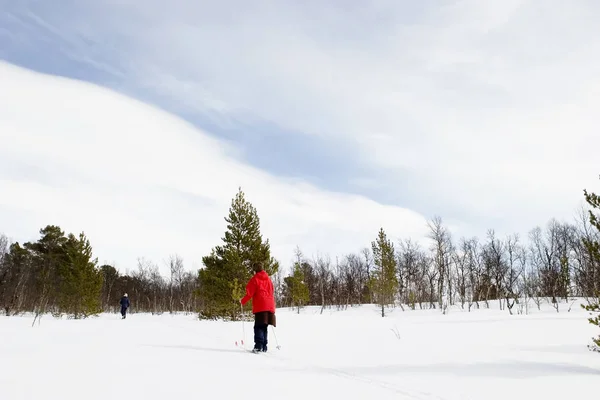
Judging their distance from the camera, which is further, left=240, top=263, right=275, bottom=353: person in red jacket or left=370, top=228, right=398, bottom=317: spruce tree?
left=370, top=228, right=398, bottom=317: spruce tree

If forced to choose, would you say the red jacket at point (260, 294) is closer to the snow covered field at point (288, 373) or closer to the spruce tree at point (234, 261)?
the snow covered field at point (288, 373)

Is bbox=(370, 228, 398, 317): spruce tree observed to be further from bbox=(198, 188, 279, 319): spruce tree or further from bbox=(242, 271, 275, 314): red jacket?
bbox=(242, 271, 275, 314): red jacket

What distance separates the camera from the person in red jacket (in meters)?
8.70

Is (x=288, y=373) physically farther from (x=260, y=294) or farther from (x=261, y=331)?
(x=260, y=294)

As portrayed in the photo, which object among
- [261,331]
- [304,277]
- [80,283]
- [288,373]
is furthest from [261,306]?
[304,277]

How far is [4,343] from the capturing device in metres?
8.08

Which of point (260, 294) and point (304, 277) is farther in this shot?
point (304, 277)

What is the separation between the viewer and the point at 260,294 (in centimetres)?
905

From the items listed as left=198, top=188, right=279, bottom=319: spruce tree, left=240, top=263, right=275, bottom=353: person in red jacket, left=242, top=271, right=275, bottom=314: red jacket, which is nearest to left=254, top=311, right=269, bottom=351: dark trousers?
left=240, top=263, right=275, bottom=353: person in red jacket

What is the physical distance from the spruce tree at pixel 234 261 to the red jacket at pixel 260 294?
15.0 meters

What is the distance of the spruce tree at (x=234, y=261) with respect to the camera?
24.1 meters

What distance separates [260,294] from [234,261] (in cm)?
1534

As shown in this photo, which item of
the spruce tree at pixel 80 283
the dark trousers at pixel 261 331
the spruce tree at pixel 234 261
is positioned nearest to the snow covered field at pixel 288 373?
the dark trousers at pixel 261 331

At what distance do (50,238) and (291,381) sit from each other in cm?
5758
